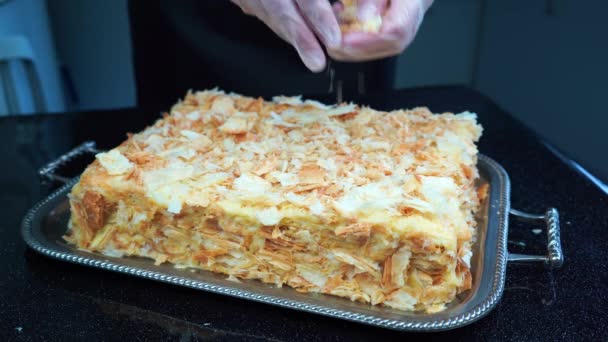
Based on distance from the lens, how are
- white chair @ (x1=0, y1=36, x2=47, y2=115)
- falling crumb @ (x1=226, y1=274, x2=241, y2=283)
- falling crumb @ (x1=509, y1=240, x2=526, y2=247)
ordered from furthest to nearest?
white chair @ (x1=0, y1=36, x2=47, y2=115) → falling crumb @ (x1=509, y1=240, x2=526, y2=247) → falling crumb @ (x1=226, y1=274, x2=241, y2=283)

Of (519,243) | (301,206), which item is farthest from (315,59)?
(519,243)

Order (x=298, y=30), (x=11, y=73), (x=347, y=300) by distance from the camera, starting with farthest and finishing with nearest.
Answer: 1. (x=11, y=73)
2. (x=298, y=30)
3. (x=347, y=300)

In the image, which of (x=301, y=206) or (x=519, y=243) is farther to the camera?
(x=519, y=243)

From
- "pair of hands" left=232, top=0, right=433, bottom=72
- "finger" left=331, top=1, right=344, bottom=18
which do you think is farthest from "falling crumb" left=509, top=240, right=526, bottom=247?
"finger" left=331, top=1, right=344, bottom=18

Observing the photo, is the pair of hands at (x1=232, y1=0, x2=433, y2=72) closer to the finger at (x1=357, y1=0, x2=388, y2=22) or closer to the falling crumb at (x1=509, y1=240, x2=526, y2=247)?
the finger at (x1=357, y1=0, x2=388, y2=22)

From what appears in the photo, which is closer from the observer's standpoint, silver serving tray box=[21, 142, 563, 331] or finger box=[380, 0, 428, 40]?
silver serving tray box=[21, 142, 563, 331]

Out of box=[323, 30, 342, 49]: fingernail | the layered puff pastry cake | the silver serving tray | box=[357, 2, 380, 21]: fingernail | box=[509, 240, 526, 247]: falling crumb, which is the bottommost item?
box=[509, 240, 526, 247]: falling crumb

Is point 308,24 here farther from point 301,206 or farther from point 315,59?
point 301,206

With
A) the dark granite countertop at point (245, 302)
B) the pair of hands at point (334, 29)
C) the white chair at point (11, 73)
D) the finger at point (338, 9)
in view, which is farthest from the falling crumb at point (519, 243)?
the white chair at point (11, 73)

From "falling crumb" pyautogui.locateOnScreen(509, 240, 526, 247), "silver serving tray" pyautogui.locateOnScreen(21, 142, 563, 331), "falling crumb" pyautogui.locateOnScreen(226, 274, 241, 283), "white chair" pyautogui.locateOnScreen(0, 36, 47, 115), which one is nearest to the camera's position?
"silver serving tray" pyautogui.locateOnScreen(21, 142, 563, 331)
